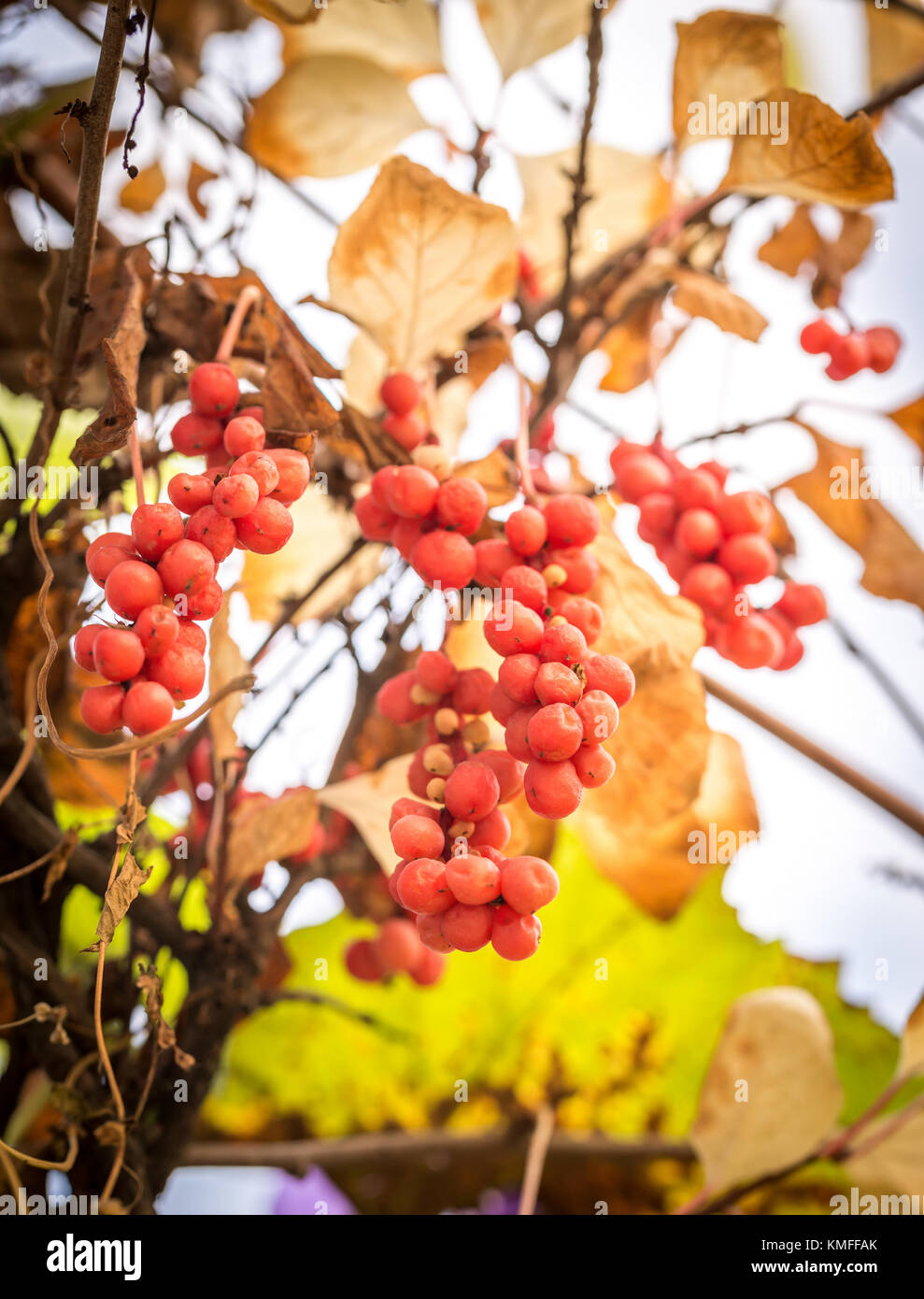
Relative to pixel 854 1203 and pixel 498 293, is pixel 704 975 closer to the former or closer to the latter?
pixel 854 1203

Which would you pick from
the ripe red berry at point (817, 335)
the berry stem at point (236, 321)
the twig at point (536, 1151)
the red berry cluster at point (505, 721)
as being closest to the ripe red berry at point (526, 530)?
the red berry cluster at point (505, 721)

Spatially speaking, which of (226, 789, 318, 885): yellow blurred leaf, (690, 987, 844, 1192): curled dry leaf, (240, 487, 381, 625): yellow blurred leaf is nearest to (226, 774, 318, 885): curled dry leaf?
(226, 789, 318, 885): yellow blurred leaf

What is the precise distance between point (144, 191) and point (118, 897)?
0.43 meters

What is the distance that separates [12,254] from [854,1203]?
0.63m

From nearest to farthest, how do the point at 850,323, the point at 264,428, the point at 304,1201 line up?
the point at 264,428 < the point at 850,323 < the point at 304,1201

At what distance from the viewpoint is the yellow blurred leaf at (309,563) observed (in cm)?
41

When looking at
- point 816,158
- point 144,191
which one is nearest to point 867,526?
point 816,158

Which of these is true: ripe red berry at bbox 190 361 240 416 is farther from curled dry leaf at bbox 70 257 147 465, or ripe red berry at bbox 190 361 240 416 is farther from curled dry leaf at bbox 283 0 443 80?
curled dry leaf at bbox 283 0 443 80

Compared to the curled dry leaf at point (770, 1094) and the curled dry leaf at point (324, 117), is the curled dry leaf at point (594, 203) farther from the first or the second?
the curled dry leaf at point (770, 1094)

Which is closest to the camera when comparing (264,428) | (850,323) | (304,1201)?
(264,428)

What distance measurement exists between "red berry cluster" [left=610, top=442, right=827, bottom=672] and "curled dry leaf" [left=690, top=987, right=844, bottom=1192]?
0.56 feet

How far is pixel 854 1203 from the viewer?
1.54 ft

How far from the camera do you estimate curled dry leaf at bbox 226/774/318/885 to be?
12.9 inches
